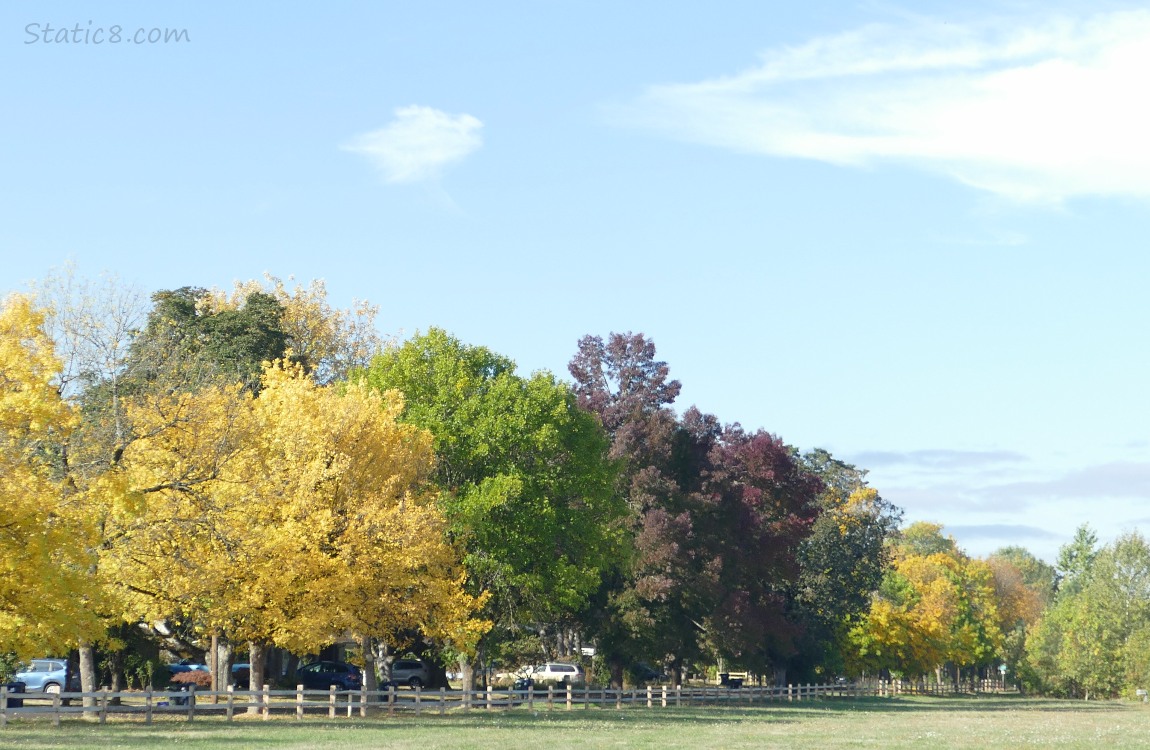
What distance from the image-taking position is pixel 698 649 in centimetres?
6900

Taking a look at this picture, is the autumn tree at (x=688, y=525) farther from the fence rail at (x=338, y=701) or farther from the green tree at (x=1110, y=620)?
the green tree at (x=1110, y=620)

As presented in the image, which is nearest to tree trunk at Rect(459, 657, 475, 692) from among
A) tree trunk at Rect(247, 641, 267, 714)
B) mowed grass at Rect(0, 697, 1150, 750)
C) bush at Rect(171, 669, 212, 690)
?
mowed grass at Rect(0, 697, 1150, 750)

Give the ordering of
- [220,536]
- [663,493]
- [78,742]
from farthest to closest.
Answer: [663,493] < [220,536] < [78,742]

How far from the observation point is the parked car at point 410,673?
74625 mm

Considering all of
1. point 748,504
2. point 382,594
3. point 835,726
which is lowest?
point 835,726

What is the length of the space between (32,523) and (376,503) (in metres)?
14.2

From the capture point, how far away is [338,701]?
49188mm

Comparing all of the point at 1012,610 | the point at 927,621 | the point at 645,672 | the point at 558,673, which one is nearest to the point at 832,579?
the point at 645,672

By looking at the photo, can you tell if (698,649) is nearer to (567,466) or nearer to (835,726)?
(567,466)

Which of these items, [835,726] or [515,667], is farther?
[515,667]

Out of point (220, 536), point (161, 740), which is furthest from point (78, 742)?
point (220, 536)

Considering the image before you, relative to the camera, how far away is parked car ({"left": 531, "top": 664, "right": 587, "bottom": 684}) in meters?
73.8

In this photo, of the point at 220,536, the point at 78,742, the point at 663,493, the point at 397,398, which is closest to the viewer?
the point at 78,742

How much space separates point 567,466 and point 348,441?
11721 millimetres
